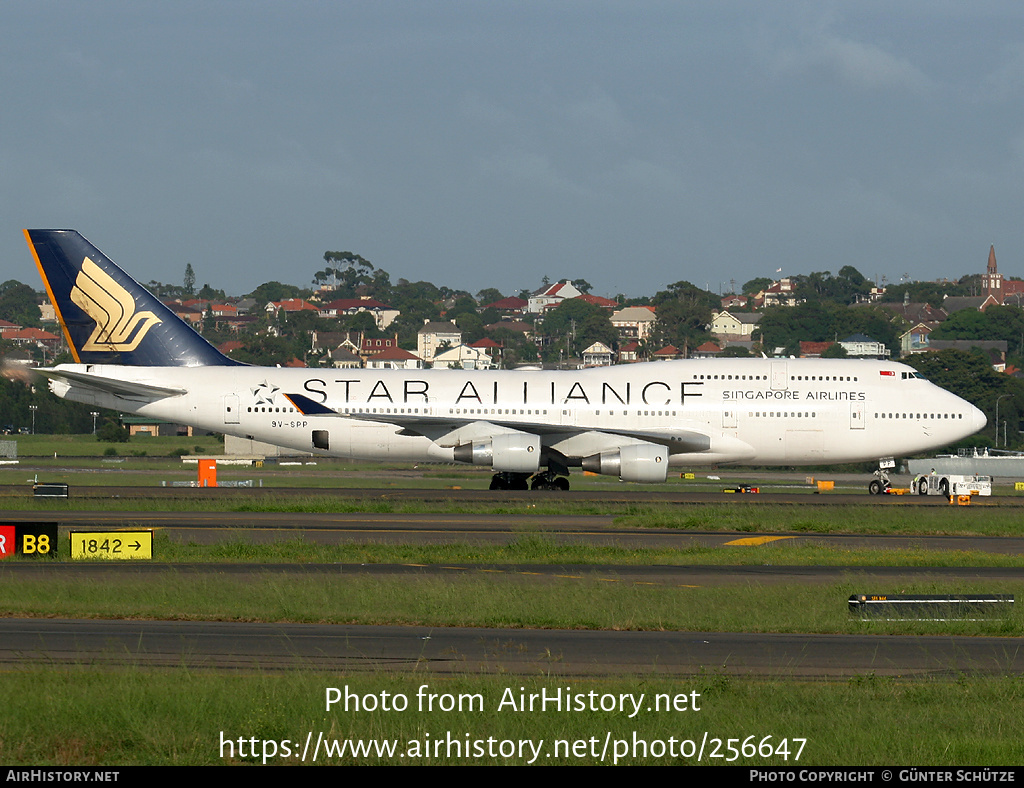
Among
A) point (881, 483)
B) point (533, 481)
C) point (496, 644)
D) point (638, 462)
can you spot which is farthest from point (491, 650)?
point (881, 483)

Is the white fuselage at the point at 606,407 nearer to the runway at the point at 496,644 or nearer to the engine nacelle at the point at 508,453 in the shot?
the engine nacelle at the point at 508,453

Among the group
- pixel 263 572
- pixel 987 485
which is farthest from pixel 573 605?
pixel 987 485

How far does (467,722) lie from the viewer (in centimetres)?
1215

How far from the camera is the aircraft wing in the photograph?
4412 cm

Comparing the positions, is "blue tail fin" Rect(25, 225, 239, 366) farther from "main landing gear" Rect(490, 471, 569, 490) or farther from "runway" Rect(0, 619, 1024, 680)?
"runway" Rect(0, 619, 1024, 680)

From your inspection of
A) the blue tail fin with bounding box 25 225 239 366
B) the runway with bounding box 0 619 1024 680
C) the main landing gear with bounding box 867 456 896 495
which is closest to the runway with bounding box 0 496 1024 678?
the runway with bounding box 0 619 1024 680

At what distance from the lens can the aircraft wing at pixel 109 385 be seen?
1737 inches

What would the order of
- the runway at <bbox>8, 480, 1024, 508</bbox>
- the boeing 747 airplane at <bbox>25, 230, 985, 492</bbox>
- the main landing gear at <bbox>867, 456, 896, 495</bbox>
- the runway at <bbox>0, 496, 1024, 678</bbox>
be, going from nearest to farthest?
the runway at <bbox>0, 496, 1024, 678</bbox>
the runway at <bbox>8, 480, 1024, 508</bbox>
the boeing 747 airplane at <bbox>25, 230, 985, 492</bbox>
the main landing gear at <bbox>867, 456, 896, 495</bbox>

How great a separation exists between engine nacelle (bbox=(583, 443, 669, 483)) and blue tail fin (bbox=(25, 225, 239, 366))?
672 inches

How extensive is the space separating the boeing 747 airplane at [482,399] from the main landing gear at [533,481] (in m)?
0.06

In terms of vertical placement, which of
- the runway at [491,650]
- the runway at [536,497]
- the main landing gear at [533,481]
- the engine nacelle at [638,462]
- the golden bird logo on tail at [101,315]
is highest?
the golden bird logo on tail at [101,315]

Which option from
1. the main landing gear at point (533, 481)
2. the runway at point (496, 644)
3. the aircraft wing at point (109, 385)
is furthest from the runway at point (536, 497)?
the runway at point (496, 644)

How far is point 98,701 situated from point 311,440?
3364 cm
